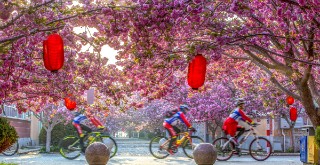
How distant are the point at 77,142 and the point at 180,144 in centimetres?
390

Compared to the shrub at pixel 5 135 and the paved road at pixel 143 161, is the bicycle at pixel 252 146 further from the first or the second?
the shrub at pixel 5 135

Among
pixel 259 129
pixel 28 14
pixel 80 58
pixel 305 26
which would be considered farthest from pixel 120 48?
pixel 259 129

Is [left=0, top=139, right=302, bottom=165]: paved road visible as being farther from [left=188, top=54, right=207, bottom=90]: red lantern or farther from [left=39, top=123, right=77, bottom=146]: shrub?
[left=39, top=123, right=77, bottom=146]: shrub

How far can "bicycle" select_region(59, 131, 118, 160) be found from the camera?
1906 cm

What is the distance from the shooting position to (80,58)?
1435 cm

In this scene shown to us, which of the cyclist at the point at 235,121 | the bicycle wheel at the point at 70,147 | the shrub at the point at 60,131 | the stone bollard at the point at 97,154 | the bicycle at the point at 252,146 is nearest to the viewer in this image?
the stone bollard at the point at 97,154

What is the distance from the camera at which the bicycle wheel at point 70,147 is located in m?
19.2

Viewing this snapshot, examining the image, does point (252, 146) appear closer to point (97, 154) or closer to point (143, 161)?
point (143, 161)

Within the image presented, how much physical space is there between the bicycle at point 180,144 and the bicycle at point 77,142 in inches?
59.4

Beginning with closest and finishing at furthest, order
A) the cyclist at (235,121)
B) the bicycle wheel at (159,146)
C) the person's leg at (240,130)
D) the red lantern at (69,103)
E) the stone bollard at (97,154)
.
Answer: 1. the stone bollard at (97,154)
2. the cyclist at (235,121)
3. the person's leg at (240,130)
4. the red lantern at (69,103)
5. the bicycle wheel at (159,146)

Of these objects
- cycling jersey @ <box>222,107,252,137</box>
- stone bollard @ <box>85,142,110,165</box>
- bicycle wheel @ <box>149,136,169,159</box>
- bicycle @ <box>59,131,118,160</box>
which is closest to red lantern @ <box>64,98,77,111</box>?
bicycle @ <box>59,131,118,160</box>

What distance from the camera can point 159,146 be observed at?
63.1 feet

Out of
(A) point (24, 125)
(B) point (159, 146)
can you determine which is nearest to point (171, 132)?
(B) point (159, 146)

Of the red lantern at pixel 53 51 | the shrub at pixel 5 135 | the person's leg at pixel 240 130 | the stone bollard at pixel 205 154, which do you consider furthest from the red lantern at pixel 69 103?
the red lantern at pixel 53 51
